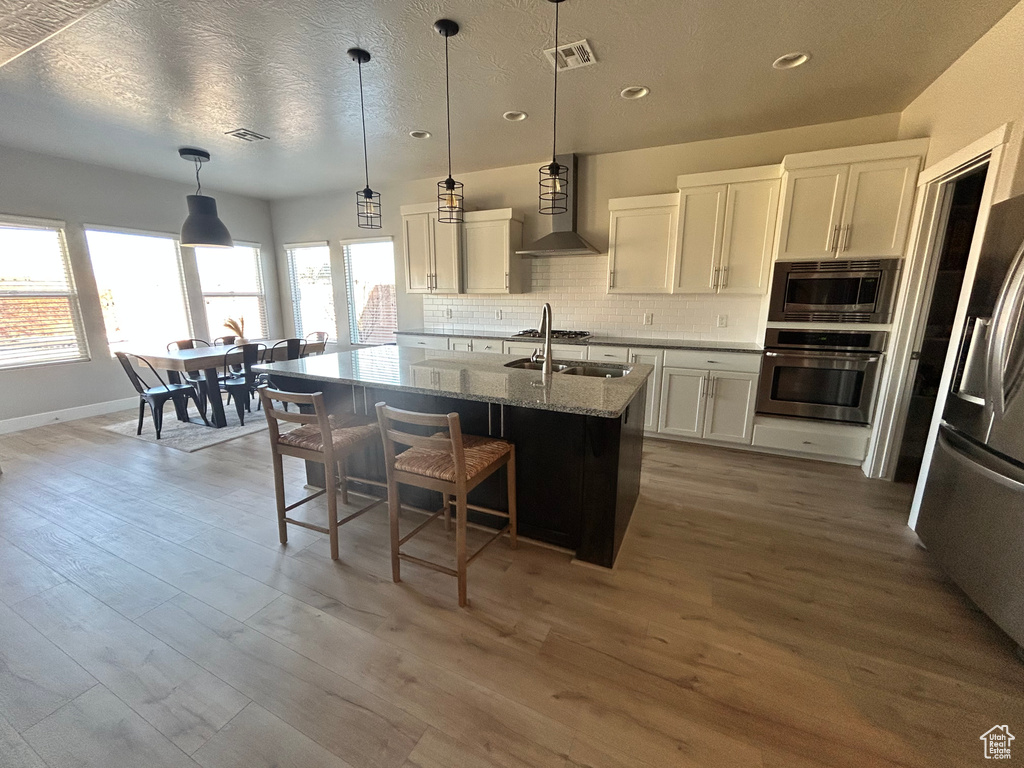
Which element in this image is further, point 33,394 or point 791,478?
point 33,394

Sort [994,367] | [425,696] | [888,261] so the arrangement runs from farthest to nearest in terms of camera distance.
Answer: [888,261], [994,367], [425,696]

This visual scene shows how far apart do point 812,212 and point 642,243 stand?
130 cm

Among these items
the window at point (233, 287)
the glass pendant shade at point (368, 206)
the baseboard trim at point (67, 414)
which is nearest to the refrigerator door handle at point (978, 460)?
the glass pendant shade at point (368, 206)

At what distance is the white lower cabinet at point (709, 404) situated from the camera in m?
3.46

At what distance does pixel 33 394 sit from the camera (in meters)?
4.24

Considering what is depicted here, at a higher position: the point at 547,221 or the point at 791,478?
the point at 547,221

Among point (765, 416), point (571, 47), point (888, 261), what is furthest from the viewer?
point (765, 416)

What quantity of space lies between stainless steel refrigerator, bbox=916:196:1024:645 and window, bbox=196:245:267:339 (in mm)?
7198

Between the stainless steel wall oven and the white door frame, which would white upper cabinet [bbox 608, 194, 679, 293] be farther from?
the white door frame

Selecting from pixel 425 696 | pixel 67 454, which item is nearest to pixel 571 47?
pixel 425 696

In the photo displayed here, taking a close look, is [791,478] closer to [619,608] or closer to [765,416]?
[765,416]

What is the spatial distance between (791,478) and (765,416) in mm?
576

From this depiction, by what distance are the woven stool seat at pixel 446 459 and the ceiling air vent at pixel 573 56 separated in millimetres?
2272

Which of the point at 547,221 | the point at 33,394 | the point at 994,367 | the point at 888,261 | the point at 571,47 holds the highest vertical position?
the point at 571,47
